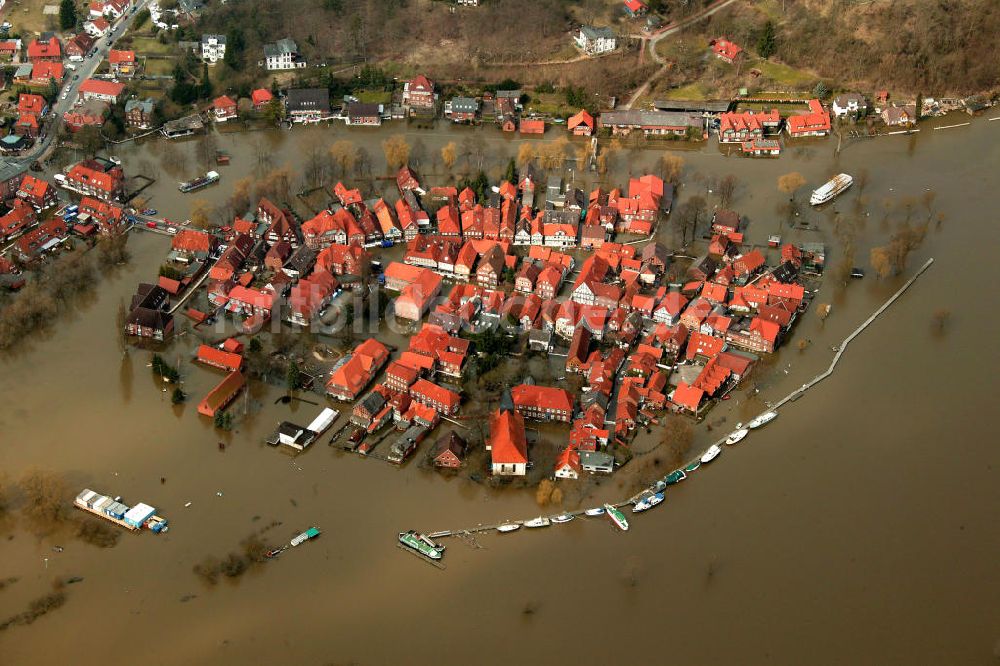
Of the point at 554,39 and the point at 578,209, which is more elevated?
the point at 554,39

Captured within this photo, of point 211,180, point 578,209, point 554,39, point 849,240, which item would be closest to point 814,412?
point 849,240

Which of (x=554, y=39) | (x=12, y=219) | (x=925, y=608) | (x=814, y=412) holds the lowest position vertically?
(x=925, y=608)

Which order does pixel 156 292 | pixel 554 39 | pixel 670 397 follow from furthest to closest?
pixel 554 39
pixel 156 292
pixel 670 397

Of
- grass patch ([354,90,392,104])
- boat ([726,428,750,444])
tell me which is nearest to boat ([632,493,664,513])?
boat ([726,428,750,444])

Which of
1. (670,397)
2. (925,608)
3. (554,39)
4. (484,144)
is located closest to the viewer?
(925,608)

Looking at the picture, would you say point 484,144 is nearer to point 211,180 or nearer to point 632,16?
point 211,180

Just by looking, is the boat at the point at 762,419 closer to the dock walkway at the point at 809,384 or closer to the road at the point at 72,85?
the dock walkway at the point at 809,384

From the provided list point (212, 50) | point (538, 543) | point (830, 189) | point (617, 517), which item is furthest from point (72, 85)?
point (617, 517)
